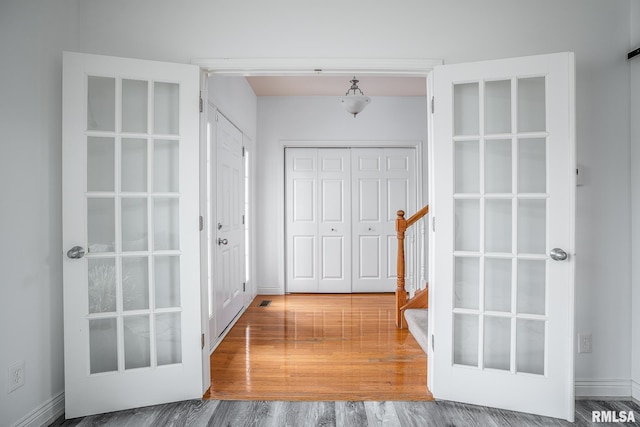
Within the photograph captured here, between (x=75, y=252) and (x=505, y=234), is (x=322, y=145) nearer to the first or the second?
(x=505, y=234)

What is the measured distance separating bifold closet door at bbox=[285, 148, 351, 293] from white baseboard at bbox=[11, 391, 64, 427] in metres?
3.36

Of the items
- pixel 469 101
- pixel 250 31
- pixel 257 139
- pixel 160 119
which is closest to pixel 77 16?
pixel 160 119

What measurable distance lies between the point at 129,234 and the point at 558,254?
248 centimetres

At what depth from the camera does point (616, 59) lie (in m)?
2.27

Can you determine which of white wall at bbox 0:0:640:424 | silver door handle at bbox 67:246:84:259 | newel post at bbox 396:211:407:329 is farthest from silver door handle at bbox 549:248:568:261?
silver door handle at bbox 67:246:84:259

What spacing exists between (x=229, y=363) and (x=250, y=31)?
7.91 feet

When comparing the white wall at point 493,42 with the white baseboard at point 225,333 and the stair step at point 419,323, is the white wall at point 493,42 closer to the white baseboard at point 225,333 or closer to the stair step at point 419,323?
the stair step at point 419,323

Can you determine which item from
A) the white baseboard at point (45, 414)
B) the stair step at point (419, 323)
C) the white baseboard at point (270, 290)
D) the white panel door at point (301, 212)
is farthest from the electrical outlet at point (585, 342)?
the white baseboard at point (270, 290)

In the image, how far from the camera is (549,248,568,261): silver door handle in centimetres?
201

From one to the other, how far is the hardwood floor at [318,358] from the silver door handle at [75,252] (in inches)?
45.3

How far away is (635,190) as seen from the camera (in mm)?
2232

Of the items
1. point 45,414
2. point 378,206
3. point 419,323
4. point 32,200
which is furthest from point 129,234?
point 378,206

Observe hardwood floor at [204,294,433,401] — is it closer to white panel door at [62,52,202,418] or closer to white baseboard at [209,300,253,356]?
white baseboard at [209,300,253,356]

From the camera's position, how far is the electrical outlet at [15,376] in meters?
1.78
